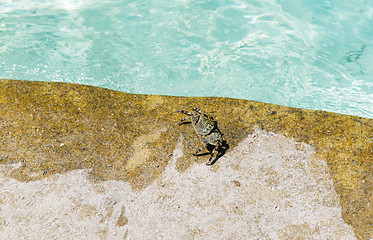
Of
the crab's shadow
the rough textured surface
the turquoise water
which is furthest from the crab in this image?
the turquoise water

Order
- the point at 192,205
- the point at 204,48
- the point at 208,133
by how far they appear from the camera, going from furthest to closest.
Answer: the point at 204,48, the point at 208,133, the point at 192,205

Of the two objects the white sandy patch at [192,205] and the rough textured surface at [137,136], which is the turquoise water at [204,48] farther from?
the white sandy patch at [192,205]

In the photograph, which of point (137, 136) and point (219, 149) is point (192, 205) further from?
point (137, 136)

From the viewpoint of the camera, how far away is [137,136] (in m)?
4.25

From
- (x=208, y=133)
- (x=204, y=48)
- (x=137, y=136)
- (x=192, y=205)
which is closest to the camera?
(x=192, y=205)

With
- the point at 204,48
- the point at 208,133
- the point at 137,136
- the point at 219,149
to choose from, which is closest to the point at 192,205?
the point at 219,149

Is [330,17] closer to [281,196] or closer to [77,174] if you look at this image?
[281,196]

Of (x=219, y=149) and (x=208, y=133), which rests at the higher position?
(x=208, y=133)

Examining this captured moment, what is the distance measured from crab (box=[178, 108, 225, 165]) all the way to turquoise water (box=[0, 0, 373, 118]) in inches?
95.6

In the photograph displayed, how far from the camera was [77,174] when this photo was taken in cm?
382

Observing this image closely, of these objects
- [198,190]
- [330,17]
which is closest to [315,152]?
[198,190]

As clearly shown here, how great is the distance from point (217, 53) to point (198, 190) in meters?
4.60

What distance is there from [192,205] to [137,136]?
1.35 meters

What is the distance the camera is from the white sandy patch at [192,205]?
11.3ft
